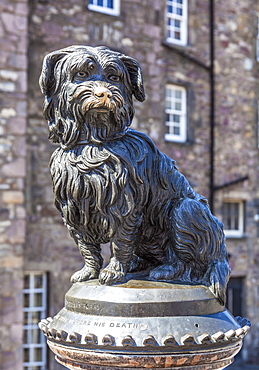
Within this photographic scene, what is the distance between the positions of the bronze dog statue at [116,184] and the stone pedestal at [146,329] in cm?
11

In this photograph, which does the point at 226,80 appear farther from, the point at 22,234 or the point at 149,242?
the point at 149,242

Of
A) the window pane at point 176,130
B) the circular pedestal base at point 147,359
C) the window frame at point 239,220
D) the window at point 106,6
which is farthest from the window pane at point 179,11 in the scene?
the circular pedestal base at point 147,359

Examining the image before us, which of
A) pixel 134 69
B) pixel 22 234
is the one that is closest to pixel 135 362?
pixel 134 69

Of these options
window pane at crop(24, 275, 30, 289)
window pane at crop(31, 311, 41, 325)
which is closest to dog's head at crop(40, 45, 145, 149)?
window pane at crop(24, 275, 30, 289)

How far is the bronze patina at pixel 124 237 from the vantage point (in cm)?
226

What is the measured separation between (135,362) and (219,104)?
36.1 ft

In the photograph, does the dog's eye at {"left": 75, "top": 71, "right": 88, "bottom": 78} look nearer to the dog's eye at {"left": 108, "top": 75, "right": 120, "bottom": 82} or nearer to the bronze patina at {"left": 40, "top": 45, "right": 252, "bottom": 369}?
the bronze patina at {"left": 40, "top": 45, "right": 252, "bottom": 369}

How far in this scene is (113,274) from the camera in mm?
2447

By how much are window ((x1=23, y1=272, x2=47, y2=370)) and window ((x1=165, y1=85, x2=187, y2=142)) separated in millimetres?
4462

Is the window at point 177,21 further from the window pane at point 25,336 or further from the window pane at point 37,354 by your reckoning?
the window pane at point 37,354

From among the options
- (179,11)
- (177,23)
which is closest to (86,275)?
(177,23)

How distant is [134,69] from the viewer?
2562mm

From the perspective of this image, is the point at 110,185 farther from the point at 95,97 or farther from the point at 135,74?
the point at 135,74

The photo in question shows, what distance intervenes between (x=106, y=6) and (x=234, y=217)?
5816 mm
